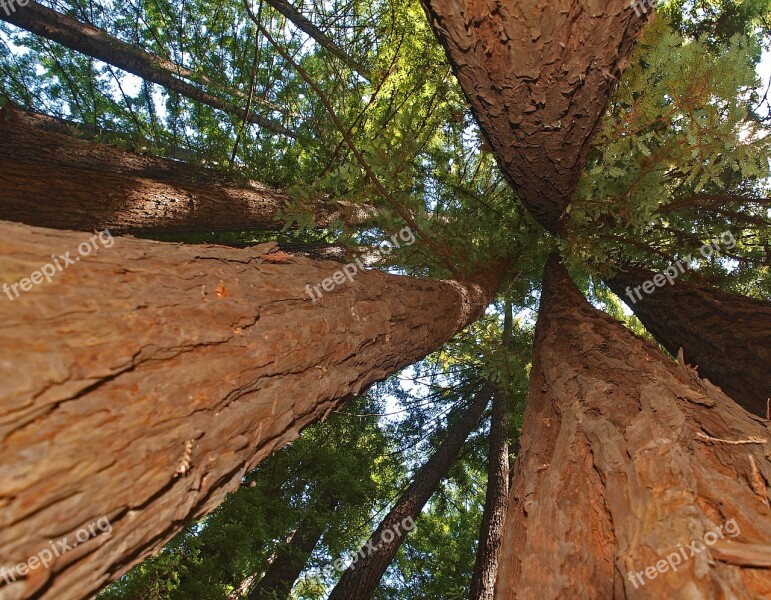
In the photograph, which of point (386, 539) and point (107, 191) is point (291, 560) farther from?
point (107, 191)

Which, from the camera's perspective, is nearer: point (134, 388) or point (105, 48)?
point (134, 388)

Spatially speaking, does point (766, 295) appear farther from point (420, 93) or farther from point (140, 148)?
point (140, 148)

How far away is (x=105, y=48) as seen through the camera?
648 centimetres

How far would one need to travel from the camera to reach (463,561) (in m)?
8.84

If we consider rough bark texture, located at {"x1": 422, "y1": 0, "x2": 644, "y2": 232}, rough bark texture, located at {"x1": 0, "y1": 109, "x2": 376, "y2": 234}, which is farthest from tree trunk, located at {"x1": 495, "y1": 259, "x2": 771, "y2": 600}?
rough bark texture, located at {"x1": 0, "y1": 109, "x2": 376, "y2": 234}

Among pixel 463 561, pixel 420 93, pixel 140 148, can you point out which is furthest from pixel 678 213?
pixel 463 561

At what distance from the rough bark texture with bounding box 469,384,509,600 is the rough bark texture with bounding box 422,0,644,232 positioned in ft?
14.5

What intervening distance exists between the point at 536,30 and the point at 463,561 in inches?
384

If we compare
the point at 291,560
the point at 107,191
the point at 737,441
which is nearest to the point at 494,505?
the point at 291,560

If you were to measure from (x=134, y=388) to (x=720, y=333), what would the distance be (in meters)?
4.56

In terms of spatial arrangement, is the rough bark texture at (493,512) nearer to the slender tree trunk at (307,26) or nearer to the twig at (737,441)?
the twig at (737,441)

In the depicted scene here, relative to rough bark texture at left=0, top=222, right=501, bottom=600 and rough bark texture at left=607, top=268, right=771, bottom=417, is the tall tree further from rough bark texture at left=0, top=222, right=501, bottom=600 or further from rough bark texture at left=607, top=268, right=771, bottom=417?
rough bark texture at left=0, top=222, right=501, bottom=600

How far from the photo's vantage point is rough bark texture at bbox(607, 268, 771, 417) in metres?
3.39

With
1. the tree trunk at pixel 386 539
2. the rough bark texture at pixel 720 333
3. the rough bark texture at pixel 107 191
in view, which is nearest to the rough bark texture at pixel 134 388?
the rough bark texture at pixel 720 333
